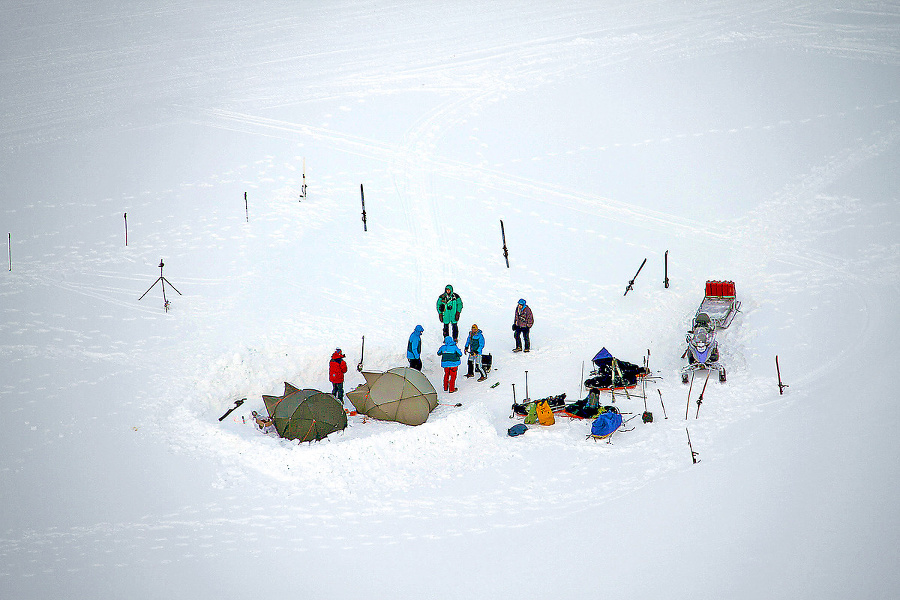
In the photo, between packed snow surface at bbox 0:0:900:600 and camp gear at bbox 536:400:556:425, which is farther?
camp gear at bbox 536:400:556:425

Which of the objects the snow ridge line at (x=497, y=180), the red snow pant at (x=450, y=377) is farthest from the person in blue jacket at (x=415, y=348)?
the snow ridge line at (x=497, y=180)

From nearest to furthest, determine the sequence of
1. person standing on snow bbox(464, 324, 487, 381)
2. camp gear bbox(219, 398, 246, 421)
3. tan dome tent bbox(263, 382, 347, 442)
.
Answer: tan dome tent bbox(263, 382, 347, 442) < camp gear bbox(219, 398, 246, 421) < person standing on snow bbox(464, 324, 487, 381)

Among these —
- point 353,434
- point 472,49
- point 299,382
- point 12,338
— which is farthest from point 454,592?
point 472,49

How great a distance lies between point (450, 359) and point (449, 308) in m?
1.43

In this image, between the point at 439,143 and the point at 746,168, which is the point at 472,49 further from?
the point at 746,168

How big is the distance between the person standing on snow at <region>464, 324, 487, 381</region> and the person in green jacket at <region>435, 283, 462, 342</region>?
2.28 ft

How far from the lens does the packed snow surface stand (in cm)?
1100

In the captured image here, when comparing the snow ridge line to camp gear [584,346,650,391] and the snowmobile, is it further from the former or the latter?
camp gear [584,346,650,391]

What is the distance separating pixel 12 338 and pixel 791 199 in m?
17.2

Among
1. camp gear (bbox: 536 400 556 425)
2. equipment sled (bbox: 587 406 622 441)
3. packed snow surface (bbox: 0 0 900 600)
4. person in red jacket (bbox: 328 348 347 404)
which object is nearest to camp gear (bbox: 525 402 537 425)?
camp gear (bbox: 536 400 556 425)

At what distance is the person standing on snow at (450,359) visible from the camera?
49.2 feet

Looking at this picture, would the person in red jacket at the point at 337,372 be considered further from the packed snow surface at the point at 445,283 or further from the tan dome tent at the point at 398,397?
the packed snow surface at the point at 445,283

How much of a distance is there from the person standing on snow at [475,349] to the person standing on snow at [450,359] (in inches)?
18.2

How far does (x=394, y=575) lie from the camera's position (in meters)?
10.7
